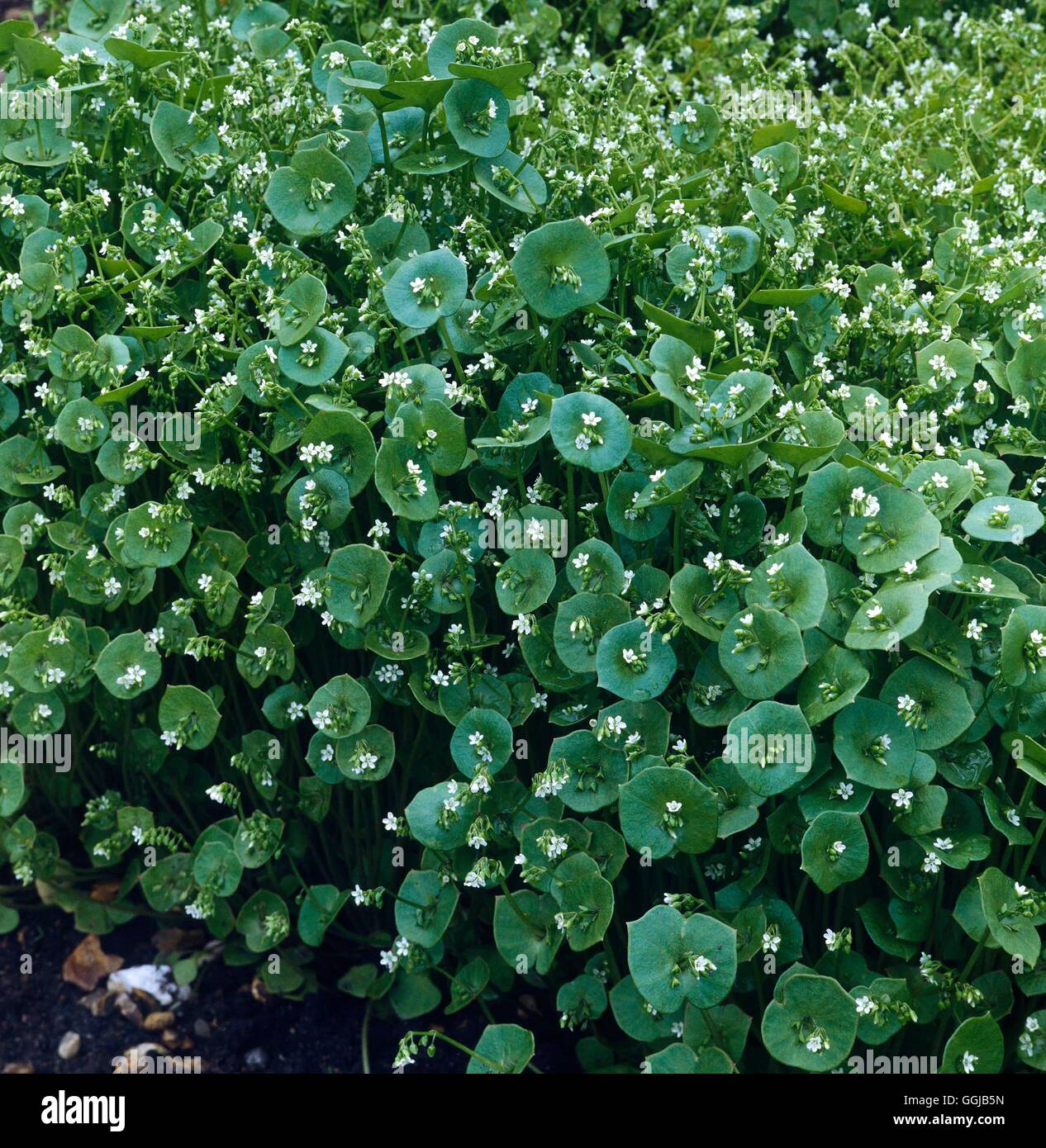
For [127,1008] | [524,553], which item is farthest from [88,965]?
[524,553]

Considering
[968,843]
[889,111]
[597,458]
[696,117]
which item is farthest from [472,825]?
[889,111]

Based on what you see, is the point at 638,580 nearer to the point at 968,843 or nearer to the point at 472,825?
the point at 472,825

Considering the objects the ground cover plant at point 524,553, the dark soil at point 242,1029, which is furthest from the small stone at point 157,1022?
the ground cover plant at point 524,553

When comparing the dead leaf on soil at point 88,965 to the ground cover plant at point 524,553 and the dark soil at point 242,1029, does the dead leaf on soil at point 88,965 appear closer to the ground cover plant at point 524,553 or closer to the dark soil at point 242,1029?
the dark soil at point 242,1029

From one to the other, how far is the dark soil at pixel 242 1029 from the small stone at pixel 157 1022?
1 centimetres

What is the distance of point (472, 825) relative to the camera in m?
2.30

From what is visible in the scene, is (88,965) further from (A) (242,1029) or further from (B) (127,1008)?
(A) (242,1029)

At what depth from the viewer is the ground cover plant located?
222 cm

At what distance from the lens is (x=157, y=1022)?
282 cm

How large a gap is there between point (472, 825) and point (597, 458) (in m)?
0.76

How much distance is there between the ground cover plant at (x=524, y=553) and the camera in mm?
2217

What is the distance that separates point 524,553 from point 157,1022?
1.48 metres

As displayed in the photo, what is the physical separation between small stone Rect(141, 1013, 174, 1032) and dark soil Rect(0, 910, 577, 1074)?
0.05 feet

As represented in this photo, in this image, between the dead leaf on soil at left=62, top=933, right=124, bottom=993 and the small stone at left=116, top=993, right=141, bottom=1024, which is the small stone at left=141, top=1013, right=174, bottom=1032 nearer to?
the small stone at left=116, top=993, right=141, bottom=1024
